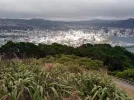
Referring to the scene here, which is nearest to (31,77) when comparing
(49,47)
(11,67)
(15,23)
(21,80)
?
(21,80)

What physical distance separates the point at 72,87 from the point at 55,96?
0.94 m

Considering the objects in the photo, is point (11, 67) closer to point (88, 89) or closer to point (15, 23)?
point (88, 89)

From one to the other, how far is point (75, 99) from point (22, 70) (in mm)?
2211

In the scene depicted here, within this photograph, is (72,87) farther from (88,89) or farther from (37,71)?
(37,71)

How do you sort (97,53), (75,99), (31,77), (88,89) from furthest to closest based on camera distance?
(97,53)
(88,89)
(31,77)
(75,99)

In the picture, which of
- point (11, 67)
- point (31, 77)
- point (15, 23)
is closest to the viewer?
point (31, 77)

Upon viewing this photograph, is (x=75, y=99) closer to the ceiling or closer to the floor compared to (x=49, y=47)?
closer to the ceiling

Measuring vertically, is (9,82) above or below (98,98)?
above

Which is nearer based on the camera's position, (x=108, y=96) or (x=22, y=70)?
(x=108, y=96)

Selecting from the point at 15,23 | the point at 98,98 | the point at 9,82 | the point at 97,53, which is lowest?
the point at 15,23

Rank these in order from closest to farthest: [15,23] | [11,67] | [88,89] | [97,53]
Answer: [88,89]
[11,67]
[97,53]
[15,23]

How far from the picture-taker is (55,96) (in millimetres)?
7215

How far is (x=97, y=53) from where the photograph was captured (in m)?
37.5

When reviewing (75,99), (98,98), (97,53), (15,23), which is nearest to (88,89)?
(98,98)
